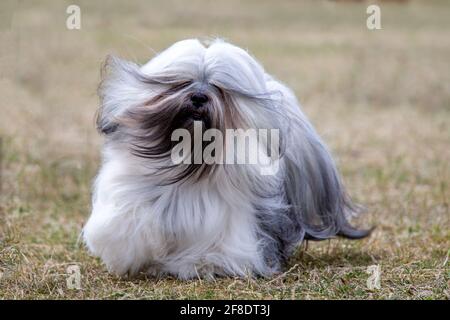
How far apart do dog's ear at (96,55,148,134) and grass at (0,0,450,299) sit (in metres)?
0.31

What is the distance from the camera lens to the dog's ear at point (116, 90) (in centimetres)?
439

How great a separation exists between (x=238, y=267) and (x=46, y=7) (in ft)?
45.4

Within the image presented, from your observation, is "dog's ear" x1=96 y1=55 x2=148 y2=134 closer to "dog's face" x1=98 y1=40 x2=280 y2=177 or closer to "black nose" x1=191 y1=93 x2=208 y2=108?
"dog's face" x1=98 y1=40 x2=280 y2=177

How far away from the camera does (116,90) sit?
447 centimetres

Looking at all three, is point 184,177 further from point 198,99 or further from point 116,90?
point 116,90

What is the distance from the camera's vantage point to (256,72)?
4457mm

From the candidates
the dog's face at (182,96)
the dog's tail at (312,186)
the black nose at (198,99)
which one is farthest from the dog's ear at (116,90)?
the dog's tail at (312,186)

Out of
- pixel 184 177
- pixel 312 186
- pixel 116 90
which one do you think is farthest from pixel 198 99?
pixel 312 186

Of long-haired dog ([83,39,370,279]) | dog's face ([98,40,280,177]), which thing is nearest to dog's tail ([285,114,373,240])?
long-haired dog ([83,39,370,279])

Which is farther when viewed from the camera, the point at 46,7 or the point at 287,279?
the point at 46,7

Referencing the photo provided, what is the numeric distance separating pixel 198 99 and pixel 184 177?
17.7 inches
